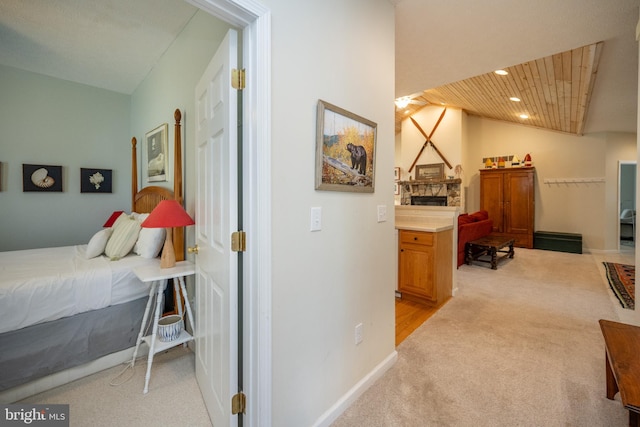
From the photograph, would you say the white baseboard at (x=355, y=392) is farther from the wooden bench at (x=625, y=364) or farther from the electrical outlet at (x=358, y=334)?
the wooden bench at (x=625, y=364)

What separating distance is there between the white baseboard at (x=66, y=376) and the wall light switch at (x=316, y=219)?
1.89m

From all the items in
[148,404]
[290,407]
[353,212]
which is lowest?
[148,404]

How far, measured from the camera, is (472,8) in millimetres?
1994

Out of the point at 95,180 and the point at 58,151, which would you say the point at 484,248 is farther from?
the point at 58,151

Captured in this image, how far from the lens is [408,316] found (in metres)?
2.91

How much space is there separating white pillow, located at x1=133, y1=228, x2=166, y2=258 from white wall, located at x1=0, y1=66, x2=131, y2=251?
7.10 ft

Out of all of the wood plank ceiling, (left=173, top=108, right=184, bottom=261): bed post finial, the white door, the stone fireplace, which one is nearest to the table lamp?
the white door

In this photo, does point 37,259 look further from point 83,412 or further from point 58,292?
point 83,412

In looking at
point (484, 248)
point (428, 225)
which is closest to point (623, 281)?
point (484, 248)

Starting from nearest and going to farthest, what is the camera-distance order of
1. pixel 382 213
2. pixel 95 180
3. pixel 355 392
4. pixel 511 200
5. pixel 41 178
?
pixel 355 392 < pixel 382 213 < pixel 41 178 < pixel 95 180 < pixel 511 200

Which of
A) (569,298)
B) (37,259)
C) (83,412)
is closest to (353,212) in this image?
→ (83,412)

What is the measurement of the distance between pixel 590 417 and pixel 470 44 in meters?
2.87

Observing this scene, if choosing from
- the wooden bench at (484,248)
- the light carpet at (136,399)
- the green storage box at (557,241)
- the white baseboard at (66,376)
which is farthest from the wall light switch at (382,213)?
the green storage box at (557,241)

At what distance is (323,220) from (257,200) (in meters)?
0.42
